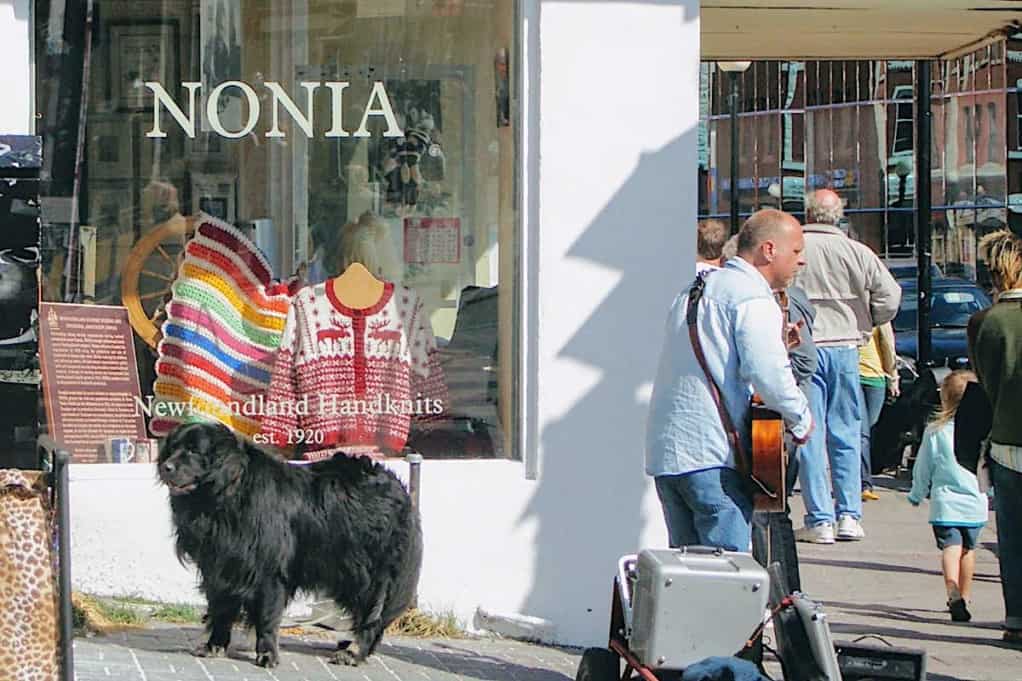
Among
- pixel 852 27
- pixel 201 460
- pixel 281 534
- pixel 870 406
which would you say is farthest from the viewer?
pixel 870 406

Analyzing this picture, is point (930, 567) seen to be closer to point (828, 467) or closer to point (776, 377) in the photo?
point (828, 467)

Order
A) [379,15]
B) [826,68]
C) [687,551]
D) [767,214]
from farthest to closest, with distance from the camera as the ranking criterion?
[826,68], [379,15], [767,214], [687,551]

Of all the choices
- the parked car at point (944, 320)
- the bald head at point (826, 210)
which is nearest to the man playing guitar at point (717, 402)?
the bald head at point (826, 210)

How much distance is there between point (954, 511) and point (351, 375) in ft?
10.4

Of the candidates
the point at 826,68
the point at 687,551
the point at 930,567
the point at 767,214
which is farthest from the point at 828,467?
the point at 826,68

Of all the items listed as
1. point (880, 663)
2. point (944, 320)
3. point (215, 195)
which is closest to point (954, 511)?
point (880, 663)

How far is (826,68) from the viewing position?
81.8ft

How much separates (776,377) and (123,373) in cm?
314

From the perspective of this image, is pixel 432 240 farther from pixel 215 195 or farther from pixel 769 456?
pixel 769 456

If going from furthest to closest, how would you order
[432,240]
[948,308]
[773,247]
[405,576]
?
[948,308], [432,240], [405,576], [773,247]

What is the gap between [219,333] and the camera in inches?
311

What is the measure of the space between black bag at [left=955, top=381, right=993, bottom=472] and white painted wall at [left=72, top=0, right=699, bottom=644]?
1519mm

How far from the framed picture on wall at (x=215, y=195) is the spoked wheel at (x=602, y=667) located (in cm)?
303

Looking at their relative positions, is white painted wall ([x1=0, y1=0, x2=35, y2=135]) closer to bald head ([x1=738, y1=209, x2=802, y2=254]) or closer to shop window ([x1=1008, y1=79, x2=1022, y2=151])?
bald head ([x1=738, y1=209, x2=802, y2=254])
